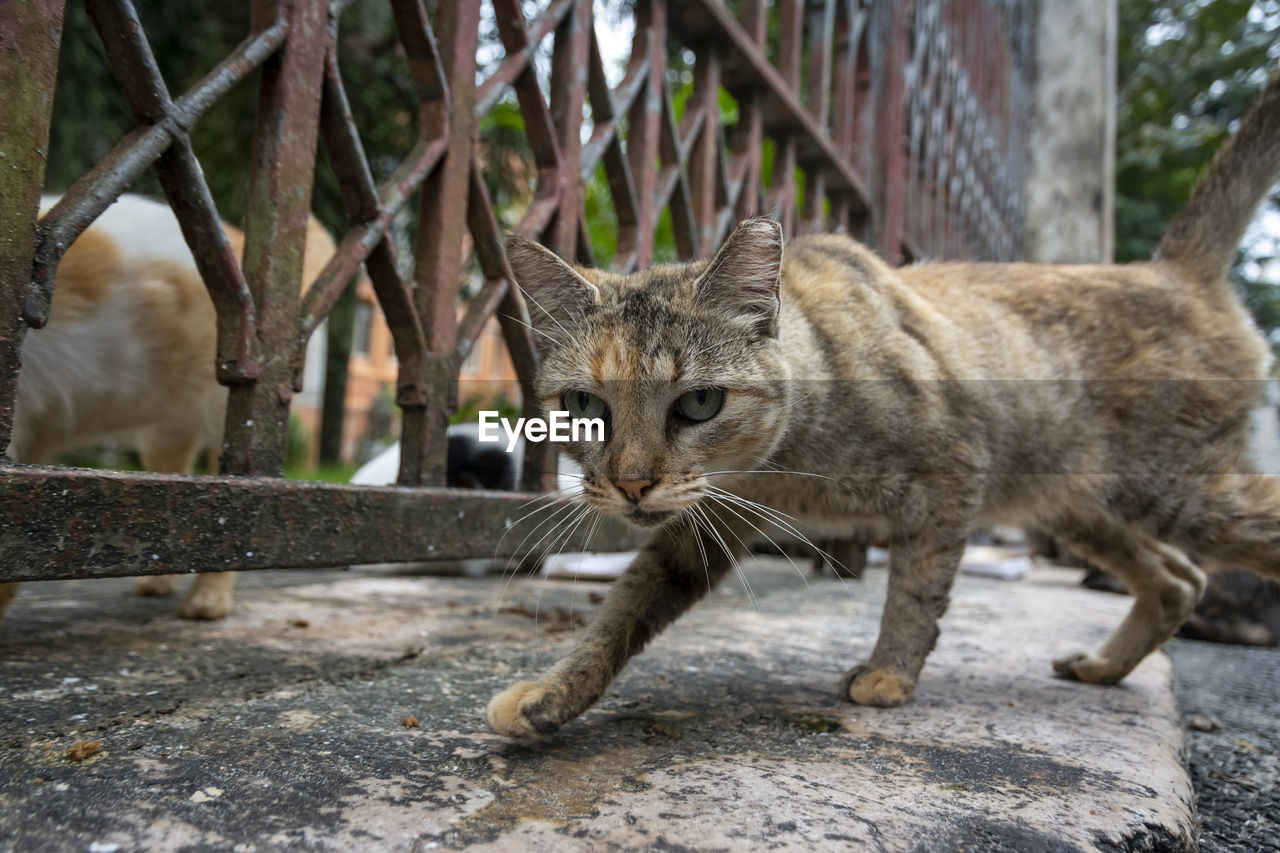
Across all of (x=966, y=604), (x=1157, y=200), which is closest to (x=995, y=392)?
(x=966, y=604)

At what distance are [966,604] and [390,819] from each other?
3.16 m

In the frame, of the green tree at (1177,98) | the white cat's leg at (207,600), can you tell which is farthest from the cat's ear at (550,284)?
the green tree at (1177,98)

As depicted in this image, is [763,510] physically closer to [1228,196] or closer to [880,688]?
[880,688]

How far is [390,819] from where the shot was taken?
113 centimetres

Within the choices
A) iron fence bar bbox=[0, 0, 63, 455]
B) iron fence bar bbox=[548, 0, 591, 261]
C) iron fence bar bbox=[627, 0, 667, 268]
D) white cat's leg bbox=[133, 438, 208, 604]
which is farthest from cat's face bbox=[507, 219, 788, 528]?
white cat's leg bbox=[133, 438, 208, 604]

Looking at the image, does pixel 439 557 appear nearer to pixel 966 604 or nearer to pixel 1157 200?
pixel 966 604

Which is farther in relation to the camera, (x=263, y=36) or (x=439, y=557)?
(x=439, y=557)

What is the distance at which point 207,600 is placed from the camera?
255 centimetres

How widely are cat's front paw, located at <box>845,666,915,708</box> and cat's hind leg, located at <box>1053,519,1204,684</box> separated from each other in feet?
2.43

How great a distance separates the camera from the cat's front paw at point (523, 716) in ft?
Result: 4.83

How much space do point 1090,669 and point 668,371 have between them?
1.47m

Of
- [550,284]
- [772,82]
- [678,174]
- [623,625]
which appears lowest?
[623,625]

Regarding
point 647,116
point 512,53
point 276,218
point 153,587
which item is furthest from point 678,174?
point 153,587

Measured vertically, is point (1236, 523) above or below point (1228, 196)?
below
